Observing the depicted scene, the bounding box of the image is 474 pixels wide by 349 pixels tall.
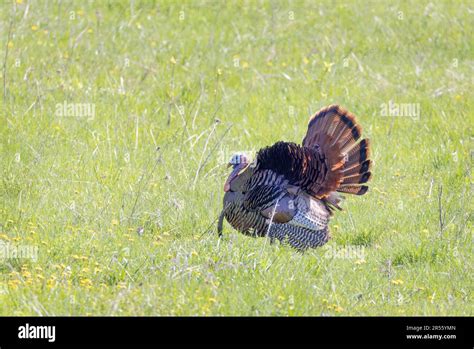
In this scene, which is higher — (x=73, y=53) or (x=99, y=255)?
(x=73, y=53)

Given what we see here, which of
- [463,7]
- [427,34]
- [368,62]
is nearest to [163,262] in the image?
[368,62]

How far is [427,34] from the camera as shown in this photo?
1313 cm

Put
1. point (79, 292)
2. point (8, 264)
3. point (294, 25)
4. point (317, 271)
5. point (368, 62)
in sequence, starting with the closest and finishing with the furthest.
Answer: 1. point (79, 292)
2. point (8, 264)
3. point (317, 271)
4. point (368, 62)
5. point (294, 25)

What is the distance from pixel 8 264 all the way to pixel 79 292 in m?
0.76

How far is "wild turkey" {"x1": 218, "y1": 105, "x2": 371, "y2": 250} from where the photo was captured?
7781 millimetres

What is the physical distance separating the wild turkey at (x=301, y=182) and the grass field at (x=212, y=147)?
0.21m

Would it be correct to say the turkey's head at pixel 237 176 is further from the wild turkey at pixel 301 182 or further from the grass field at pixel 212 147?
the grass field at pixel 212 147

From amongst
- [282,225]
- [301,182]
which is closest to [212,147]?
[301,182]

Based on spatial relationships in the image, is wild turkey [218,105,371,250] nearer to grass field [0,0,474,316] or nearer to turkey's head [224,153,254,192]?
turkey's head [224,153,254,192]

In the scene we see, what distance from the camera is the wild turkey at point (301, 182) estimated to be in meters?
7.78

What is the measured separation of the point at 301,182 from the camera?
8062 mm

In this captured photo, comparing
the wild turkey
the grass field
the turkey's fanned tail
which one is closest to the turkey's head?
the wild turkey

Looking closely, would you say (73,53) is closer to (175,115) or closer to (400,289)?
(175,115)

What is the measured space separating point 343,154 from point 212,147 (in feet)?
5.88
